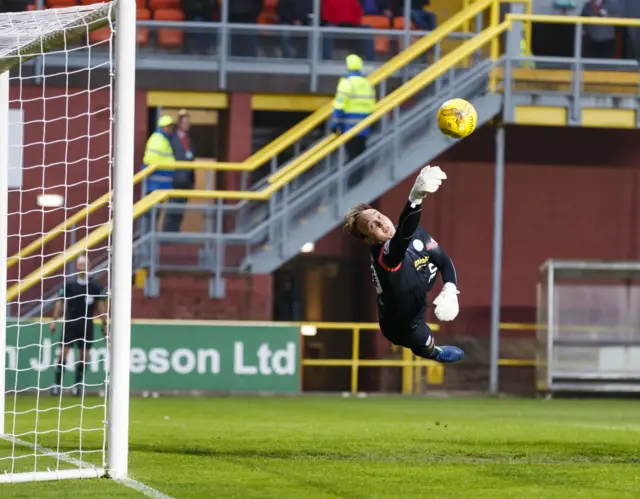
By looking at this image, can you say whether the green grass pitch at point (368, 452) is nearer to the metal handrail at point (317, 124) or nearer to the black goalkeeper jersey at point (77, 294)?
the black goalkeeper jersey at point (77, 294)

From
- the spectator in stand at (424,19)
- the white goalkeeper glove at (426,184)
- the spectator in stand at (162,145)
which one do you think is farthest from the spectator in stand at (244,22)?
the white goalkeeper glove at (426,184)

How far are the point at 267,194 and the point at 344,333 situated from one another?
4934 mm

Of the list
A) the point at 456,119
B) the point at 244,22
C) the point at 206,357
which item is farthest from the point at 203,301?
the point at 456,119

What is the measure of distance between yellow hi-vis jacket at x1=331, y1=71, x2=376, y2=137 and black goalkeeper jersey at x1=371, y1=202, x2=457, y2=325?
10.9 m

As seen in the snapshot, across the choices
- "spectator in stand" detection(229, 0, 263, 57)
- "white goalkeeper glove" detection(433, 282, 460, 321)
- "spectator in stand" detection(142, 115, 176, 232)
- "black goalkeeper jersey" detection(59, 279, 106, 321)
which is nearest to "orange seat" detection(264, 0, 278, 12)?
"spectator in stand" detection(229, 0, 263, 57)

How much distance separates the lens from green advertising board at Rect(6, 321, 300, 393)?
69.4 feet

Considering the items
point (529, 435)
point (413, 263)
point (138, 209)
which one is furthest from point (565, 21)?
point (413, 263)

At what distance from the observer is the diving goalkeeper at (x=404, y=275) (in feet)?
33.9

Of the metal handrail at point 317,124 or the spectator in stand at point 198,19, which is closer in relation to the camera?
the metal handrail at point 317,124

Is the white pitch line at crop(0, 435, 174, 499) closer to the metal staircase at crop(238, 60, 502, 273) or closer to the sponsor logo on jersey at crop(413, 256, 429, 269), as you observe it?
the sponsor logo on jersey at crop(413, 256, 429, 269)

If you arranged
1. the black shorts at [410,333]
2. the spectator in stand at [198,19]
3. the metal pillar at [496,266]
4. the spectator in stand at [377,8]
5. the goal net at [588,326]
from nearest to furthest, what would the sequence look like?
the black shorts at [410,333], the goal net at [588,326], the metal pillar at [496,266], the spectator in stand at [198,19], the spectator in stand at [377,8]

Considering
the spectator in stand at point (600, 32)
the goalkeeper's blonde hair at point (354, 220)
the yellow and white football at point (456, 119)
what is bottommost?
the goalkeeper's blonde hair at point (354, 220)

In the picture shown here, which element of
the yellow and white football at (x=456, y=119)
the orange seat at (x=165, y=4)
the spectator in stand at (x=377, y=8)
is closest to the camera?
the yellow and white football at (x=456, y=119)

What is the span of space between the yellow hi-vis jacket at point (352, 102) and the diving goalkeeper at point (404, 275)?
428 inches
